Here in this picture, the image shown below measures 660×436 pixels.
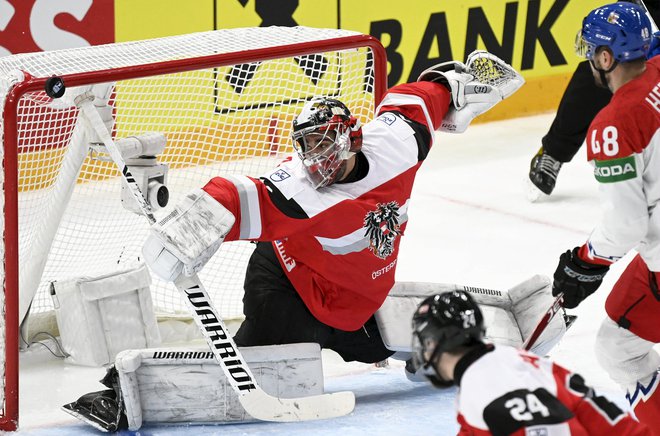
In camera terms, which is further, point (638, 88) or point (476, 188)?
point (476, 188)

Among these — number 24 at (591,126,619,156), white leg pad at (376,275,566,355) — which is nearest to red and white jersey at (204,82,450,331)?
white leg pad at (376,275,566,355)

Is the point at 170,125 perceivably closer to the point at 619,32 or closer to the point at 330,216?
the point at 330,216

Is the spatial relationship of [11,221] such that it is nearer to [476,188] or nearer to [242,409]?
[242,409]

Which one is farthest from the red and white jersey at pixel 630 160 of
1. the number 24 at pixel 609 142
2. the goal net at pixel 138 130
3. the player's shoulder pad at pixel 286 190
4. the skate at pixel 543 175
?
the skate at pixel 543 175

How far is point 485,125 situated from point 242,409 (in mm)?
3735

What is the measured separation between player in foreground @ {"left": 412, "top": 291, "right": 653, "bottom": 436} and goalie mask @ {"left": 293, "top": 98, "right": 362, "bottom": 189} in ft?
3.26

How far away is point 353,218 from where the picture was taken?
11.2 ft

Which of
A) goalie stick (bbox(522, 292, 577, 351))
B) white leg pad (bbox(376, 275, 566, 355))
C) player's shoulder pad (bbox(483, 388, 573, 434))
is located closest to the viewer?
player's shoulder pad (bbox(483, 388, 573, 434))

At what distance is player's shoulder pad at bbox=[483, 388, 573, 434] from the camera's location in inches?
88.2

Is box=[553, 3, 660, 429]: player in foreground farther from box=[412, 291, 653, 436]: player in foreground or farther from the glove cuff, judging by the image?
box=[412, 291, 653, 436]: player in foreground

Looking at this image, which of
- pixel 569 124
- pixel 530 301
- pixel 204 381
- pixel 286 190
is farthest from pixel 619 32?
pixel 569 124

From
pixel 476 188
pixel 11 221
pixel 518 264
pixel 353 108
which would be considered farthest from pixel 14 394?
pixel 476 188

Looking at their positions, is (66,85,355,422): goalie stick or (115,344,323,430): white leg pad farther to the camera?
(115,344,323,430): white leg pad

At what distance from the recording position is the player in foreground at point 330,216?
3.21m
